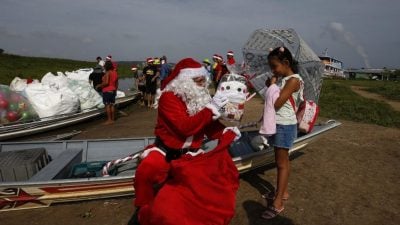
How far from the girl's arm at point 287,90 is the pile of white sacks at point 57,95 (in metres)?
7.18

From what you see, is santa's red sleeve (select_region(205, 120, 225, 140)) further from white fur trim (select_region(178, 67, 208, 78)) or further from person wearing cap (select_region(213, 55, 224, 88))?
person wearing cap (select_region(213, 55, 224, 88))

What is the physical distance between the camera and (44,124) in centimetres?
893

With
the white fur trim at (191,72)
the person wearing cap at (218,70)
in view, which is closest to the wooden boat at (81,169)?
the white fur trim at (191,72)

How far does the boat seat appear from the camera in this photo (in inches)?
171

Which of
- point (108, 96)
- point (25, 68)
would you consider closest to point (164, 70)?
point (108, 96)

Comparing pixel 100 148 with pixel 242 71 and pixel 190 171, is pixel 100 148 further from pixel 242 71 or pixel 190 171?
pixel 190 171

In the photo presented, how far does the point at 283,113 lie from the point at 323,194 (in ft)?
5.65

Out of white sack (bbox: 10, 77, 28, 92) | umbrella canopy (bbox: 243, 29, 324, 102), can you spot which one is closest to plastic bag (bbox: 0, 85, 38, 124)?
white sack (bbox: 10, 77, 28, 92)

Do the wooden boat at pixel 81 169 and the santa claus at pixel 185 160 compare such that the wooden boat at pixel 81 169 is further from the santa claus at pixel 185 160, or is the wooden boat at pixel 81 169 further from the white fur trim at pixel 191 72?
the white fur trim at pixel 191 72

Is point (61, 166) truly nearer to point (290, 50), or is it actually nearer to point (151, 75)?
point (290, 50)

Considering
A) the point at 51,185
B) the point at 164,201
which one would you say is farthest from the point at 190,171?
the point at 51,185

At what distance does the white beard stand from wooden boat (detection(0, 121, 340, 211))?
1.62 meters

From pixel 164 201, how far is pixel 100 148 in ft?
11.2

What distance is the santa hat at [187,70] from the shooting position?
10.2 ft
